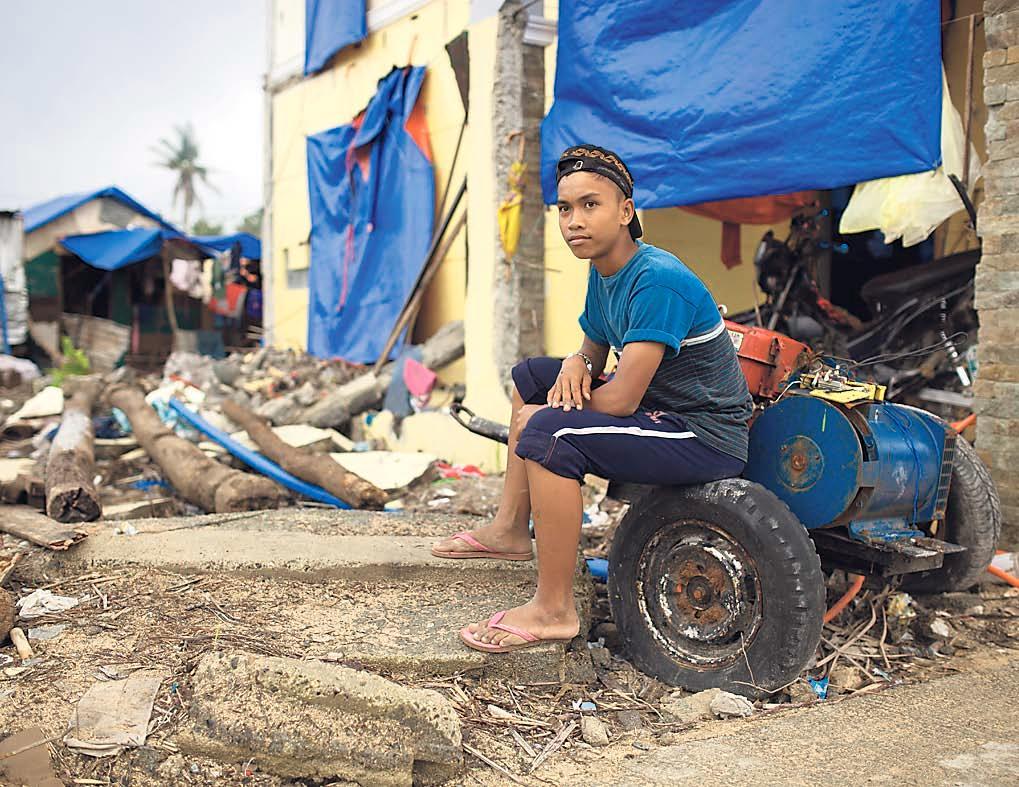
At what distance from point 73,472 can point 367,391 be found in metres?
3.52

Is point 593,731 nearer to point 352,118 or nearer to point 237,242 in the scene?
point 352,118

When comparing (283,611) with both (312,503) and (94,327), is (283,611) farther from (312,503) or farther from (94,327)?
(94,327)

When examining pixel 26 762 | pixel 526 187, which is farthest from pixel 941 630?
pixel 526 187

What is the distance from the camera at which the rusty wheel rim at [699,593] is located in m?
3.05

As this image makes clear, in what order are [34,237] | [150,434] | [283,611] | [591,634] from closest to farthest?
[283,611], [591,634], [150,434], [34,237]

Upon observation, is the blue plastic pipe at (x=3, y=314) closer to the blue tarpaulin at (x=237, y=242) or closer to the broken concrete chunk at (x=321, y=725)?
the blue tarpaulin at (x=237, y=242)

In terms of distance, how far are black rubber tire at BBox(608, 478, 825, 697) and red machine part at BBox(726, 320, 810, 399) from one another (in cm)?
71

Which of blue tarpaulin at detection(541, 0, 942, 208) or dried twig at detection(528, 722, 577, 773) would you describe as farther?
blue tarpaulin at detection(541, 0, 942, 208)

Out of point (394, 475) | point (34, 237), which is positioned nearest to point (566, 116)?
point (394, 475)

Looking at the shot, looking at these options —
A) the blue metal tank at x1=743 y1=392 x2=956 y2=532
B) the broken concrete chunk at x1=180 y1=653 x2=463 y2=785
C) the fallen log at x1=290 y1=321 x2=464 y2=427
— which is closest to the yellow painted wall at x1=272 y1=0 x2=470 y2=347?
the fallen log at x1=290 y1=321 x2=464 y2=427

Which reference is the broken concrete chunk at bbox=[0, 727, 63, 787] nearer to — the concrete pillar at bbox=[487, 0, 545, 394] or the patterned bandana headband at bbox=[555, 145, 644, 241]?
the patterned bandana headband at bbox=[555, 145, 644, 241]

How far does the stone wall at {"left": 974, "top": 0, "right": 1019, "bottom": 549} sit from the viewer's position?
446 cm

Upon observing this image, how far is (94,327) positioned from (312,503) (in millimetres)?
14883

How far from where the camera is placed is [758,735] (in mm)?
2773
